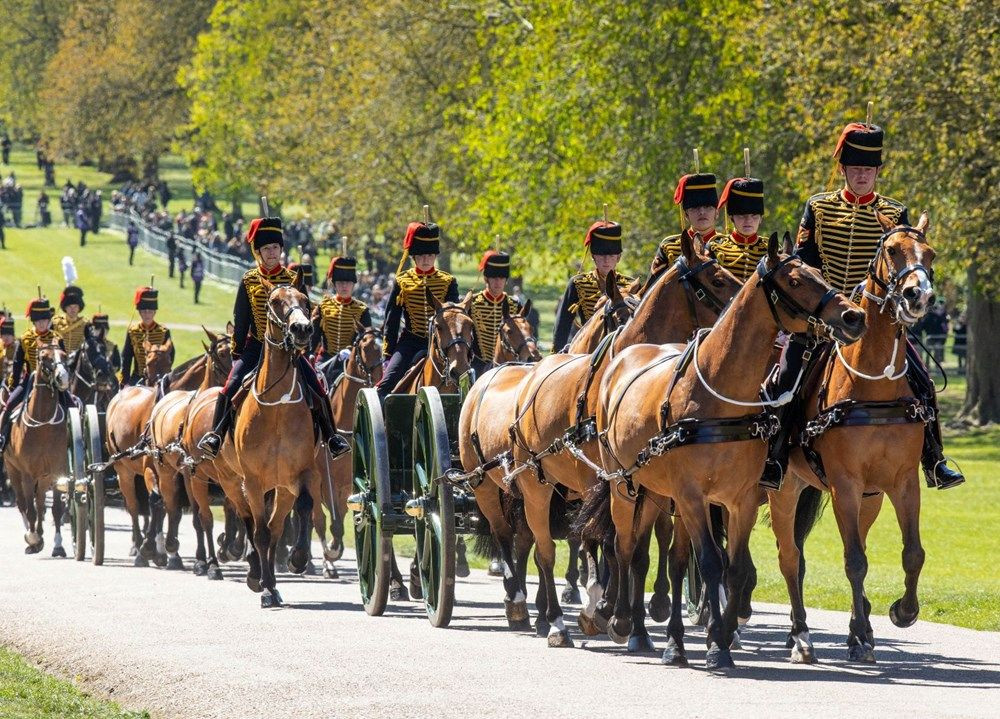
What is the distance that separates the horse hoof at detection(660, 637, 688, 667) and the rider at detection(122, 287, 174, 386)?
12.9 m

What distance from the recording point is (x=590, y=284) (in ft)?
52.0

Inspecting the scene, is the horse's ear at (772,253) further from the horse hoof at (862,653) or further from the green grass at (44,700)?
the green grass at (44,700)

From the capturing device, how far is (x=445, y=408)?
1446 cm

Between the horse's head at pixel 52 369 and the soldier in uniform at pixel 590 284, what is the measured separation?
7.14 meters

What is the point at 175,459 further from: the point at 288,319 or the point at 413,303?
the point at 288,319

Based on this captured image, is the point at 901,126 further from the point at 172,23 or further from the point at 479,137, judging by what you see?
the point at 172,23

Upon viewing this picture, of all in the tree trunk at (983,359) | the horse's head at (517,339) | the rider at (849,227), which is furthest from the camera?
the tree trunk at (983,359)

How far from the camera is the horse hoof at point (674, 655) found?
10539mm

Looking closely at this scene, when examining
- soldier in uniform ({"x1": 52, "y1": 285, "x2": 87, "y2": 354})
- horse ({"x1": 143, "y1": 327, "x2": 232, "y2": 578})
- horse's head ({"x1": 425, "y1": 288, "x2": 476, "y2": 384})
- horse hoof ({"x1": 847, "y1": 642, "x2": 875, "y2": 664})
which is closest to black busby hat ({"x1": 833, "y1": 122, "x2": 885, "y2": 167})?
horse hoof ({"x1": 847, "y1": 642, "x2": 875, "y2": 664})

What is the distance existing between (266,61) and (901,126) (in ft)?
130

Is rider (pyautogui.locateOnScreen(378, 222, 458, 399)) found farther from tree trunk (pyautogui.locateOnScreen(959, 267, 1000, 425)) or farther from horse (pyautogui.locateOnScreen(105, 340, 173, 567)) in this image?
tree trunk (pyautogui.locateOnScreen(959, 267, 1000, 425))

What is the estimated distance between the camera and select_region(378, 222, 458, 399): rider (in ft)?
55.5

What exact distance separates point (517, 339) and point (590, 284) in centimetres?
94

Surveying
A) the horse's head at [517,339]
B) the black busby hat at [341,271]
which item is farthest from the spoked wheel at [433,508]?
the black busby hat at [341,271]
